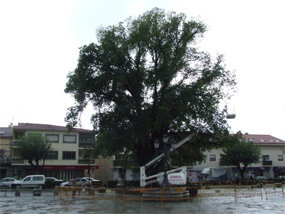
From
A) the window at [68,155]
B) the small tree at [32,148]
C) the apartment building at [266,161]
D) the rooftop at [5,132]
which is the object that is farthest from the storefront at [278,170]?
the rooftop at [5,132]

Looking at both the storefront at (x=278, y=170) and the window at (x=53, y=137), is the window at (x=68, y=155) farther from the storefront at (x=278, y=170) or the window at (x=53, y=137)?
the storefront at (x=278, y=170)

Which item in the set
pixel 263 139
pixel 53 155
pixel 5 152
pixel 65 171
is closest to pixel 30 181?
pixel 53 155

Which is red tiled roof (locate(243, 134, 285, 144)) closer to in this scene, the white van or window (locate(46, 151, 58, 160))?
window (locate(46, 151, 58, 160))

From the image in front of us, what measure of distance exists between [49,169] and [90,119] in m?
27.6

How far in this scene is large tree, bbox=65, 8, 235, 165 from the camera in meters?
25.0

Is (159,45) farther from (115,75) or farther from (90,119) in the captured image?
(90,119)

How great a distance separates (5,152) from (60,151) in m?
9.34

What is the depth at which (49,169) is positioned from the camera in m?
51.2

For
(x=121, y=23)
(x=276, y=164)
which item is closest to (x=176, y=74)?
(x=121, y=23)

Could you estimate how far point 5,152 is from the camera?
Answer: 172 ft

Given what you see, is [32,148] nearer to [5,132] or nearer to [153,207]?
[5,132]

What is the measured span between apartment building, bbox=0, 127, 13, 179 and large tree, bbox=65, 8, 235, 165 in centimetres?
2823

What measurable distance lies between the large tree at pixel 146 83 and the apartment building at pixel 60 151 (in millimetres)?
24888

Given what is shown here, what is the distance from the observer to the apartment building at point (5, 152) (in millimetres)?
50281
